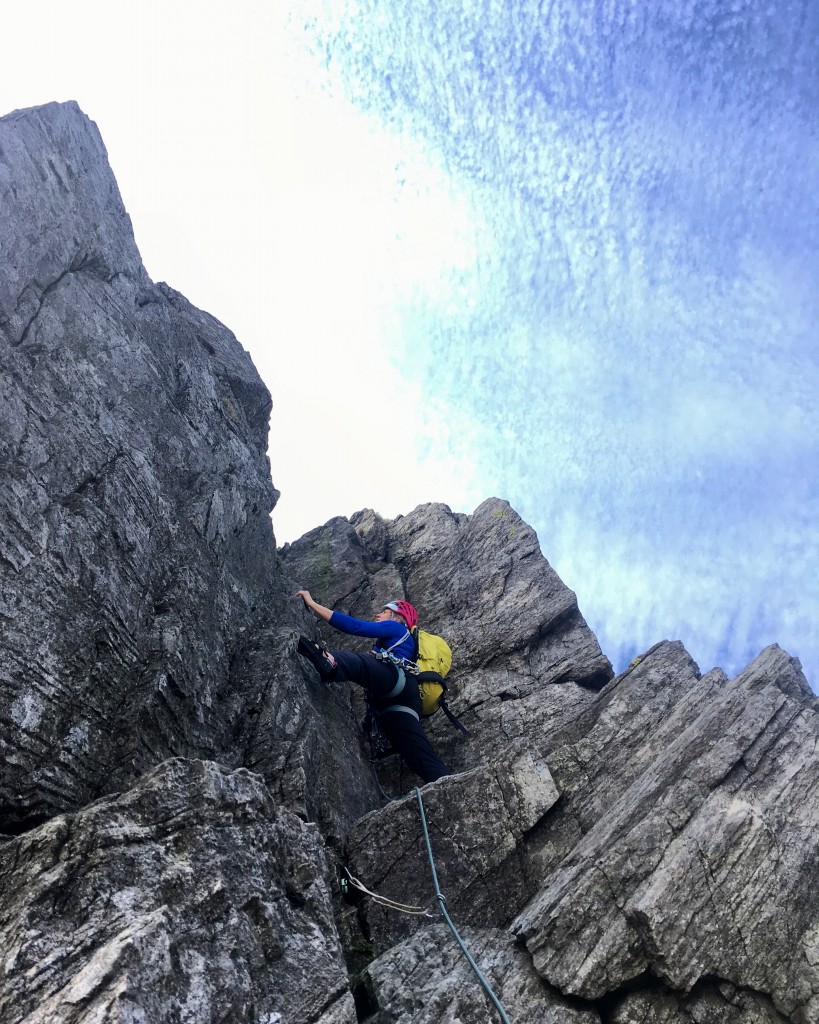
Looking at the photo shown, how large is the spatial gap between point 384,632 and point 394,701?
5.02 ft

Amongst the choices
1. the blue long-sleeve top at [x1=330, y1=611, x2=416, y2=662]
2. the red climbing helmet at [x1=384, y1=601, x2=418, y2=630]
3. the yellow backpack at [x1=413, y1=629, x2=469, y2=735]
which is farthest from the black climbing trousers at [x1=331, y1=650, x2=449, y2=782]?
the red climbing helmet at [x1=384, y1=601, x2=418, y2=630]

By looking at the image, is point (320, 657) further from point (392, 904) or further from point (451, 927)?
point (451, 927)

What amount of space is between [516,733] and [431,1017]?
773 cm

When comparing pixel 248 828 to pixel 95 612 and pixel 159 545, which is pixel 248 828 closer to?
pixel 95 612

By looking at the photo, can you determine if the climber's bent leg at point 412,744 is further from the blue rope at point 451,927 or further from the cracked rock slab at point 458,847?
the blue rope at point 451,927

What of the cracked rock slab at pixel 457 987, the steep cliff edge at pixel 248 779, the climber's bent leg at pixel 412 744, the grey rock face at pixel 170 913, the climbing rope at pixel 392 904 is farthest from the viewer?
the climber's bent leg at pixel 412 744

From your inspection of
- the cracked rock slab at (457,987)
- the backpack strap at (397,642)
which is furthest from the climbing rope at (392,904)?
the backpack strap at (397,642)

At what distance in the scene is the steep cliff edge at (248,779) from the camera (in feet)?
23.7

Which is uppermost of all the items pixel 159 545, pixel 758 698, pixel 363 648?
pixel 363 648

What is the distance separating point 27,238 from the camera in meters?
12.5

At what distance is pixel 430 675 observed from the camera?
52.4 feet

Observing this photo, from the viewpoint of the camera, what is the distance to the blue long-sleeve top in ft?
51.0

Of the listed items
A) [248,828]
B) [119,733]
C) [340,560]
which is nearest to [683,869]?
[248,828]

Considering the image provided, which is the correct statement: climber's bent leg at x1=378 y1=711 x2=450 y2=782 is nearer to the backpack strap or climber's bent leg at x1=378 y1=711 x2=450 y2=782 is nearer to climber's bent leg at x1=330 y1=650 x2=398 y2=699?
climber's bent leg at x1=330 y1=650 x2=398 y2=699
